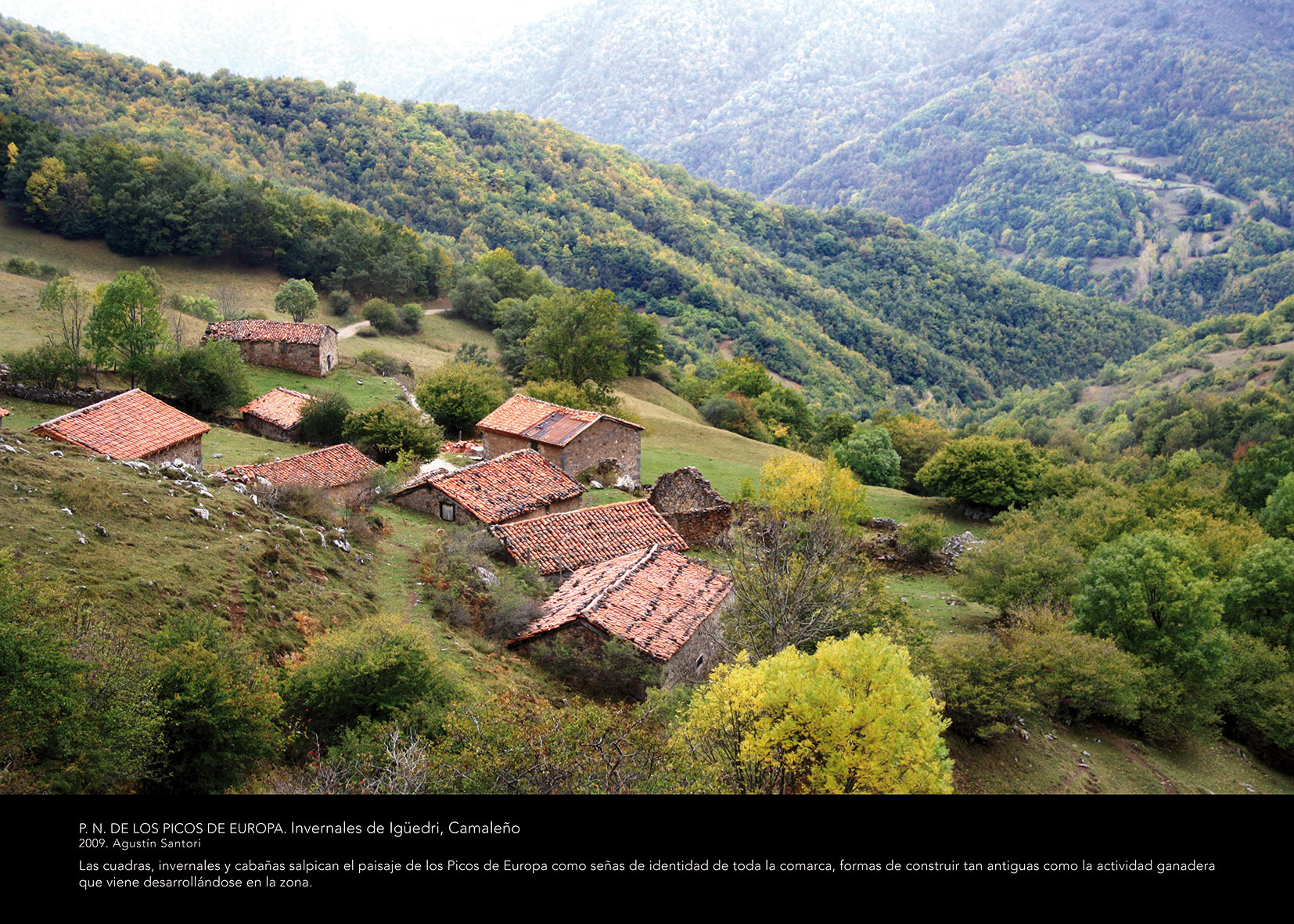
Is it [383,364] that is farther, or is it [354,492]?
[383,364]

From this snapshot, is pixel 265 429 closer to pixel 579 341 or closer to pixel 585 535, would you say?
pixel 585 535

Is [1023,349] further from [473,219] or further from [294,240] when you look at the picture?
[294,240]

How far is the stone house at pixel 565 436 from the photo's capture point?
109 ft

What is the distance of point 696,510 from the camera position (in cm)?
2909

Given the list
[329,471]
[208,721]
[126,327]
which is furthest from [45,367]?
[208,721]

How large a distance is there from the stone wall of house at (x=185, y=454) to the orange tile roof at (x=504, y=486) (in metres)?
5.66

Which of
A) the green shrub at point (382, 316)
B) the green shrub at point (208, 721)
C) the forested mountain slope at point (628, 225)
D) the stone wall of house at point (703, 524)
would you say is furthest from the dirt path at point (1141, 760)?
the forested mountain slope at point (628, 225)

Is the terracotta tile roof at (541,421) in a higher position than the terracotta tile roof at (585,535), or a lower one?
lower

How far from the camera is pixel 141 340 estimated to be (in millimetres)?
28484

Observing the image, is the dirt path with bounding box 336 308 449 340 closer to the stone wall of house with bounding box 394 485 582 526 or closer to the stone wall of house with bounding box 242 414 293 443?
the stone wall of house with bounding box 242 414 293 443

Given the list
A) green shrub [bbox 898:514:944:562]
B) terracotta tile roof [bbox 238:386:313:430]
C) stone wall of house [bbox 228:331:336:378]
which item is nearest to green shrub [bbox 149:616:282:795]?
terracotta tile roof [bbox 238:386:313:430]

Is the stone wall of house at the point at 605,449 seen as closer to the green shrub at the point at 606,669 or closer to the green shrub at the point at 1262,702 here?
the green shrub at the point at 606,669

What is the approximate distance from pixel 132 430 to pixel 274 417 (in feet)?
34.1

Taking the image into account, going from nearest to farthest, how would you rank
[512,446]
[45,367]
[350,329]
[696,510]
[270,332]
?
[45,367] < [696,510] < [512,446] < [270,332] < [350,329]
